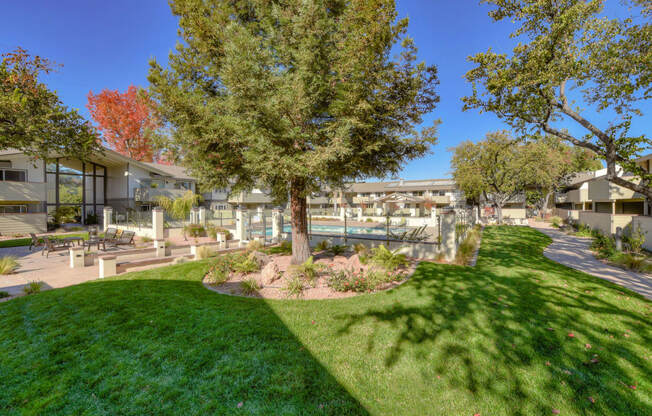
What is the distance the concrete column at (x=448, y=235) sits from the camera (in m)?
10.0

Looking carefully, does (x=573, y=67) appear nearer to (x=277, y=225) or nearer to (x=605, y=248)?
(x=605, y=248)

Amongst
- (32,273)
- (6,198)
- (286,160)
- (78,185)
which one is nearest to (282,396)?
(286,160)

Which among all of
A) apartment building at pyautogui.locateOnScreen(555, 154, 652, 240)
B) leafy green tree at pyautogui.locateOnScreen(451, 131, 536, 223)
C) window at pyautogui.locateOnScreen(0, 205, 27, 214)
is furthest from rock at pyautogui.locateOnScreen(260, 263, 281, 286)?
leafy green tree at pyautogui.locateOnScreen(451, 131, 536, 223)

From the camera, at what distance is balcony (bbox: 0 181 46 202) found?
738 inches

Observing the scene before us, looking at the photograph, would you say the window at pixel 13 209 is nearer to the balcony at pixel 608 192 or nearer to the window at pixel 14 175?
the window at pixel 14 175

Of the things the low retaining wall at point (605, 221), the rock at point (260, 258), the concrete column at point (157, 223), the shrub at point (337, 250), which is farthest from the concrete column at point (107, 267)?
the low retaining wall at point (605, 221)

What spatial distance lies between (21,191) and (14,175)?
1.44m

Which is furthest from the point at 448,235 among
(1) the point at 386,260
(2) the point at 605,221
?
(2) the point at 605,221

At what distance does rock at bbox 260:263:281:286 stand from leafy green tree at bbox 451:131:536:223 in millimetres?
26857

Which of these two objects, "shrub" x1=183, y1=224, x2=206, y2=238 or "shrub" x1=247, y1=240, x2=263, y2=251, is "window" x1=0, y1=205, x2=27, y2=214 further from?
"shrub" x1=247, y1=240, x2=263, y2=251

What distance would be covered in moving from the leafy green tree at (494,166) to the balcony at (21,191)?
129 ft

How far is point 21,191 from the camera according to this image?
1945 cm

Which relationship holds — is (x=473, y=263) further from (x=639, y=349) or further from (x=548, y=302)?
(x=639, y=349)

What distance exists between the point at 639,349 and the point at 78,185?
35883 millimetres
